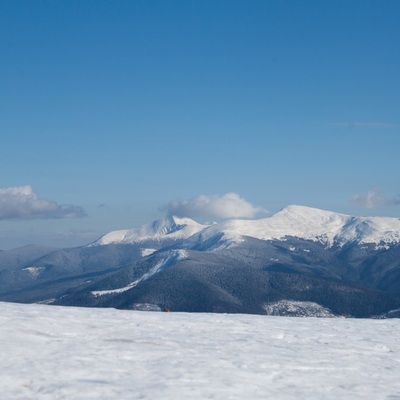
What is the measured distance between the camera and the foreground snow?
13492mm

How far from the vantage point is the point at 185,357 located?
16047 millimetres

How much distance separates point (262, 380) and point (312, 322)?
9.53m

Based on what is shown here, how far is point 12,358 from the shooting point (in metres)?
15.2

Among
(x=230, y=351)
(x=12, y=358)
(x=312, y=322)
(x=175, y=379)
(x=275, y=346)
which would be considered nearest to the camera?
(x=175, y=379)

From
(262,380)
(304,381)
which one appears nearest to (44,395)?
(262,380)

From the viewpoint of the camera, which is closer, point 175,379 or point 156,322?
point 175,379

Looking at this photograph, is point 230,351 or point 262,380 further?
point 230,351

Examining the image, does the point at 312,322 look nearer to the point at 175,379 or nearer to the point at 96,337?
the point at 96,337

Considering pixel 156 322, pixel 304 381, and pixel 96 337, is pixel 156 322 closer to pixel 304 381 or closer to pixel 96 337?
pixel 96 337

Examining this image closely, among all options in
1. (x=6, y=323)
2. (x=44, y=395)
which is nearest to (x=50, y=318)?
(x=6, y=323)

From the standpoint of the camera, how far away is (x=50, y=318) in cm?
2003

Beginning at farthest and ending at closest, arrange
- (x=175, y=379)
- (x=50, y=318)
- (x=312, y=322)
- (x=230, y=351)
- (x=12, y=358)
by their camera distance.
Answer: (x=312, y=322) < (x=50, y=318) < (x=230, y=351) < (x=12, y=358) < (x=175, y=379)

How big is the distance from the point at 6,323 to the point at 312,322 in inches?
418

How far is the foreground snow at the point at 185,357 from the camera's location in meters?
13.5
